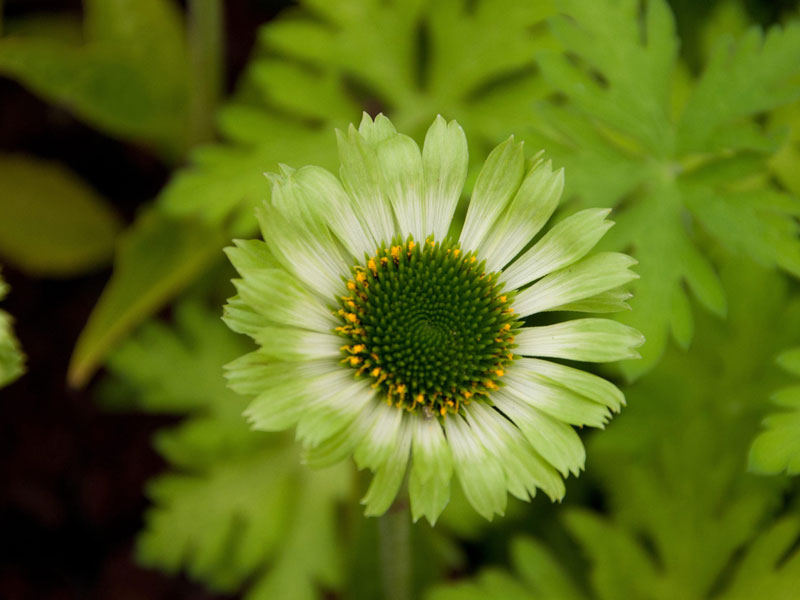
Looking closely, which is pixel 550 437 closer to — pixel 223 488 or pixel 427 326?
pixel 427 326

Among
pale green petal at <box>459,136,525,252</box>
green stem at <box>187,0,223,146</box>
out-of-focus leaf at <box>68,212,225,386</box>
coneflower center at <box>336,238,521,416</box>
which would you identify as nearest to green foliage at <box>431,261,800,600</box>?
coneflower center at <box>336,238,521,416</box>

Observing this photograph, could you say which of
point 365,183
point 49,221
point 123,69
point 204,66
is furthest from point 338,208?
point 49,221

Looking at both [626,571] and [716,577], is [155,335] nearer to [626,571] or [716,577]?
[626,571]

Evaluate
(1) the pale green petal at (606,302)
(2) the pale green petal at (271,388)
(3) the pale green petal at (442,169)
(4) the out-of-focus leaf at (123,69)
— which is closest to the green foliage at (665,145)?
(1) the pale green petal at (606,302)

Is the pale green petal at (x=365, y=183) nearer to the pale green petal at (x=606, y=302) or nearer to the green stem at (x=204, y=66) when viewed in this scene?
the pale green petal at (x=606, y=302)

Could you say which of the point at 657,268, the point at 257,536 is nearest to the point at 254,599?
the point at 257,536

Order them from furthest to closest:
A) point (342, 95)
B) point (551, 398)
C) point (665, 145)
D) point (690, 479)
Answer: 1. point (342, 95)
2. point (690, 479)
3. point (665, 145)
4. point (551, 398)

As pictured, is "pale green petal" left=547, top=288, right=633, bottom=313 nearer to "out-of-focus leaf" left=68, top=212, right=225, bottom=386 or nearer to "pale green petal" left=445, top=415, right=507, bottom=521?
"pale green petal" left=445, top=415, right=507, bottom=521
